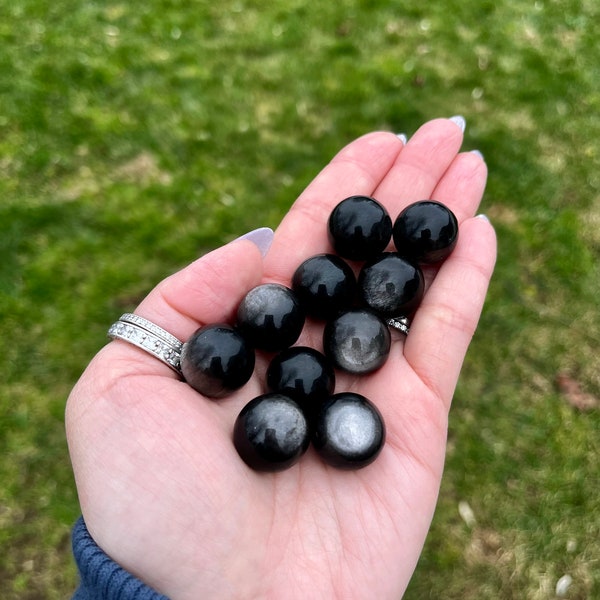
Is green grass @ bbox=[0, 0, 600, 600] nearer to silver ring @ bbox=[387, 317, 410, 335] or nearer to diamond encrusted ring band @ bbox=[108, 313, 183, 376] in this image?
silver ring @ bbox=[387, 317, 410, 335]

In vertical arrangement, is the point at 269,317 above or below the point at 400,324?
above

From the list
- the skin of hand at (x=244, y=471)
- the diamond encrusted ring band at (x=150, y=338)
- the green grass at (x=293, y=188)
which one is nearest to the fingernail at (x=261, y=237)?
the skin of hand at (x=244, y=471)

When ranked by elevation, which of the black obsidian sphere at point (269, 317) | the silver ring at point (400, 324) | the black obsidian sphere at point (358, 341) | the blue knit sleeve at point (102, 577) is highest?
the black obsidian sphere at point (269, 317)

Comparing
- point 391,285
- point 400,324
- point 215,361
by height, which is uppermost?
point 215,361

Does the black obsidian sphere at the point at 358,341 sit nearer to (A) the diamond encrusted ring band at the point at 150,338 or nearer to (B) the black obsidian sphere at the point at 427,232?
(B) the black obsidian sphere at the point at 427,232

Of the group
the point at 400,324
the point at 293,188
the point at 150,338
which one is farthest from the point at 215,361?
the point at 293,188

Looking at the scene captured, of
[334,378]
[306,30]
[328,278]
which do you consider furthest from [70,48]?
[334,378]

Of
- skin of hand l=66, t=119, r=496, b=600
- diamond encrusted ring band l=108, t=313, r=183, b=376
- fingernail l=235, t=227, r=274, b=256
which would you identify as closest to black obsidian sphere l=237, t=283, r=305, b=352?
skin of hand l=66, t=119, r=496, b=600

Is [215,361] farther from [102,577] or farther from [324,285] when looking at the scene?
[102,577]
